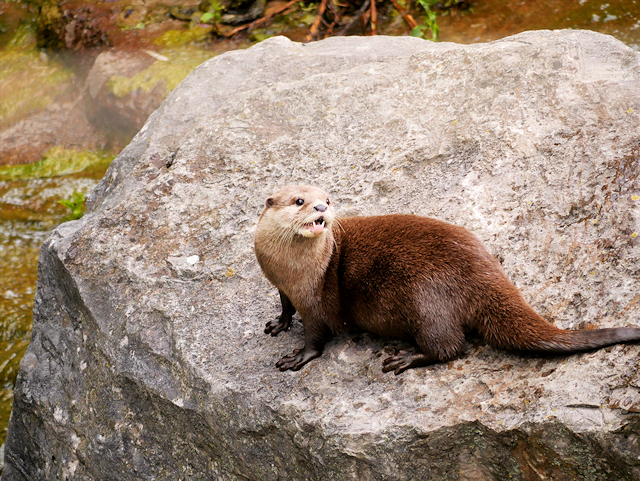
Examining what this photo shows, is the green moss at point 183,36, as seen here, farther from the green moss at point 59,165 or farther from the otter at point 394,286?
the otter at point 394,286

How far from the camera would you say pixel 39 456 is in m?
3.55

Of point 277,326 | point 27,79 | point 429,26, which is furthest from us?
point 27,79

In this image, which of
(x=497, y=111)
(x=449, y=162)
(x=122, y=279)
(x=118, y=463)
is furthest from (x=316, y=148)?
(x=118, y=463)

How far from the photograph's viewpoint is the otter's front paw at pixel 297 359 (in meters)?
2.76

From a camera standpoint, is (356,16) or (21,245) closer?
(21,245)

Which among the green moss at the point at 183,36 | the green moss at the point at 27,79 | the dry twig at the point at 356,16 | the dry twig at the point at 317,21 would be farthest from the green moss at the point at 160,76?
the dry twig at the point at 356,16

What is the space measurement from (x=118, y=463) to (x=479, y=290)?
1957 millimetres

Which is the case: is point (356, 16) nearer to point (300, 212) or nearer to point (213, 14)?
point (213, 14)

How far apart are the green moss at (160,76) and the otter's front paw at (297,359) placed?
223 inches

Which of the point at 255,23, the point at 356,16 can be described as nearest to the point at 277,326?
the point at 356,16

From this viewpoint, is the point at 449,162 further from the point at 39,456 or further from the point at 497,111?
the point at 39,456

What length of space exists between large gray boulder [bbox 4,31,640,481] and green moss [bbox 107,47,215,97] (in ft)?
11.3

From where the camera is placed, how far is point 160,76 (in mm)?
7914

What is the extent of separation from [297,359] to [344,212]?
99cm
